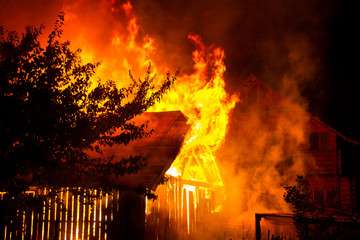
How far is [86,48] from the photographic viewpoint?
1591 centimetres

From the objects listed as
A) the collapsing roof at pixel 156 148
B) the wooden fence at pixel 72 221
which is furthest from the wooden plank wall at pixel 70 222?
the collapsing roof at pixel 156 148

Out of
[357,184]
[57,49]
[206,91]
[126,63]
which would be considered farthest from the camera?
[357,184]

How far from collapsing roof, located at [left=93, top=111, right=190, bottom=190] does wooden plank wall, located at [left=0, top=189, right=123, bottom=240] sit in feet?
3.50

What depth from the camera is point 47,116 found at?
6.33 m

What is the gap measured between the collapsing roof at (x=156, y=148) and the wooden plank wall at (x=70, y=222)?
1.07 m

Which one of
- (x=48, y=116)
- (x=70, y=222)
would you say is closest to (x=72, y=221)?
(x=70, y=222)

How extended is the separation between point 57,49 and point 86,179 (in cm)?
276

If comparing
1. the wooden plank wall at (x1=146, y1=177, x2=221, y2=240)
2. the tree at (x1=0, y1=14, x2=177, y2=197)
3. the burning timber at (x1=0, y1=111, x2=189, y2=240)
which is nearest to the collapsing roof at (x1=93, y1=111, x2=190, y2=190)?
the burning timber at (x1=0, y1=111, x2=189, y2=240)

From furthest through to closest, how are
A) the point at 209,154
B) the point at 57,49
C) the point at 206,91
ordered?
the point at 206,91 < the point at 209,154 < the point at 57,49

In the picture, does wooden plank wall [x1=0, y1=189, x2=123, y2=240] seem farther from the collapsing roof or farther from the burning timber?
the collapsing roof

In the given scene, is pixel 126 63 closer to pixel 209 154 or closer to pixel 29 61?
pixel 209 154

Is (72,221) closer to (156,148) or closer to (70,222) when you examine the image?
(70,222)

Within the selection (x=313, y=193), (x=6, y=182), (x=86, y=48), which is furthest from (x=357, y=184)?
(x=6, y=182)

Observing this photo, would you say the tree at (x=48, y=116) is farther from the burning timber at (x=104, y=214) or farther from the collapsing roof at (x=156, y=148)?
the burning timber at (x=104, y=214)
